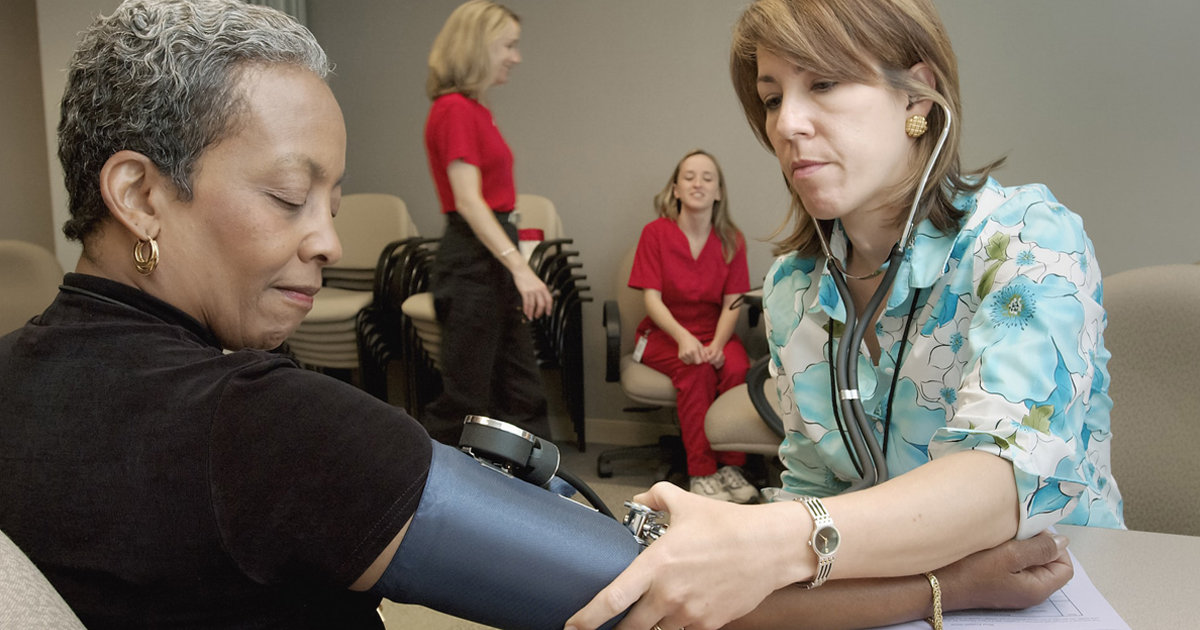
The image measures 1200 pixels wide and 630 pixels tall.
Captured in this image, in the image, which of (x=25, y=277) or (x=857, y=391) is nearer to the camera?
(x=857, y=391)

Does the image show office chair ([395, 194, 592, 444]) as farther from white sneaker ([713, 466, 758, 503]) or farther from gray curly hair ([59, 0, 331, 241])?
gray curly hair ([59, 0, 331, 241])

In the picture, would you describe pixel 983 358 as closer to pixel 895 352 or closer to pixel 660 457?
pixel 895 352

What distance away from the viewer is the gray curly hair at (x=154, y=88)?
67 cm

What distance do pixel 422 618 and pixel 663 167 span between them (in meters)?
2.33

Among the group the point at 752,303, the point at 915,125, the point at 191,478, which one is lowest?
the point at 752,303

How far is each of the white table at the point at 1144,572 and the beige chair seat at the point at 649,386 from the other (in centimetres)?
228

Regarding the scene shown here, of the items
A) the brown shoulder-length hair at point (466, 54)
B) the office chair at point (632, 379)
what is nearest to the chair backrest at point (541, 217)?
the office chair at point (632, 379)

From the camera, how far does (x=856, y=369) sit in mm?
1063

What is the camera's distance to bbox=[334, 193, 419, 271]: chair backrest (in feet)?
13.2

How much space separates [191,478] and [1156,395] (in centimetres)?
141

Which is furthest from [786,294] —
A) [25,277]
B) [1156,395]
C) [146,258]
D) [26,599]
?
[25,277]

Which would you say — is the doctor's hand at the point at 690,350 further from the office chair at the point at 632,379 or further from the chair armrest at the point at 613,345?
the chair armrest at the point at 613,345

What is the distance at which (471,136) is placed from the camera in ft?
8.19

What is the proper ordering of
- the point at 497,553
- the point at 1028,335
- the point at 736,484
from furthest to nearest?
the point at 736,484 → the point at 1028,335 → the point at 497,553
